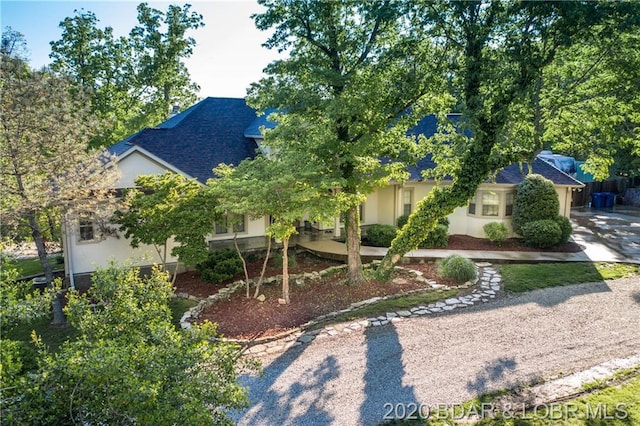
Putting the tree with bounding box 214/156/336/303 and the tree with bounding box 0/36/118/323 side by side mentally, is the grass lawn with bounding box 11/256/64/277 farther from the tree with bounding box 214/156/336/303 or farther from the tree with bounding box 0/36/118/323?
the tree with bounding box 214/156/336/303

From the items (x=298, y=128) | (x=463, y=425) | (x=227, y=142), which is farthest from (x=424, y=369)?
(x=227, y=142)

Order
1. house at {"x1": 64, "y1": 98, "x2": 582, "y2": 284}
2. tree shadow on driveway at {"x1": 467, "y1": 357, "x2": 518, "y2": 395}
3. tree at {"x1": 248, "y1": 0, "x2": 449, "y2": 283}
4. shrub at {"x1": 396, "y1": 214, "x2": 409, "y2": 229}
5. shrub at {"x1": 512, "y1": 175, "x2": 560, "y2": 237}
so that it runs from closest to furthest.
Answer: tree shadow on driveway at {"x1": 467, "y1": 357, "x2": 518, "y2": 395} → tree at {"x1": 248, "y1": 0, "x2": 449, "y2": 283} → house at {"x1": 64, "y1": 98, "x2": 582, "y2": 284} → shrub at {"x1": 512, "y1": 175, "x2": 560, "y2": 237} → shrub at {"x1": 396, "y1": 214, "x2": 409, "y2": 229}

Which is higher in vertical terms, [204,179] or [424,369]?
[204,179]

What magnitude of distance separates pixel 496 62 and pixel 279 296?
9349mm

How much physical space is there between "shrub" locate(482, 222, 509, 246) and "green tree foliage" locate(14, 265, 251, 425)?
15561mm

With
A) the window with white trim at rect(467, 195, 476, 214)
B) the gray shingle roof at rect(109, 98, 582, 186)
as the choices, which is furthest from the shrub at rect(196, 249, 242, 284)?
the window with white trim at rect(467, 195, 476, 214)

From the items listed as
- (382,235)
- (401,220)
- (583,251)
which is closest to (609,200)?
(583,251)

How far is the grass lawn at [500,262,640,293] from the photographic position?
1225 cm

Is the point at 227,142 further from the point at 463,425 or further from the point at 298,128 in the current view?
the point at 463,425

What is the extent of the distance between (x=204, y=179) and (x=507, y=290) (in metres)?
12.1

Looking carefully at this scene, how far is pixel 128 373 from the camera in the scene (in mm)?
3369

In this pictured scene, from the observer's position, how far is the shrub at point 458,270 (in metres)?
12.6

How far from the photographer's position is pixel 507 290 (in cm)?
1180

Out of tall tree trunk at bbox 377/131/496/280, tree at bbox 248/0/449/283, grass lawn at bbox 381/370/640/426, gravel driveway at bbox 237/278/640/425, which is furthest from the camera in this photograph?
tall tree trunk at bbox 377/131/496/280
